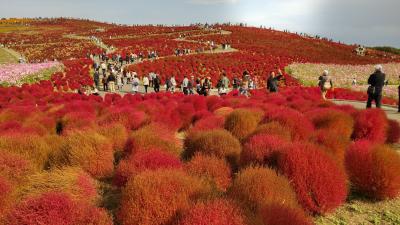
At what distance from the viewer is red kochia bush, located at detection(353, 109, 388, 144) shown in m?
10.0

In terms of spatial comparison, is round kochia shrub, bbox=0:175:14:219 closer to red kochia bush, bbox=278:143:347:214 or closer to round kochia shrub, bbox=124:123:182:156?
round kochia shrub, bbox=124:123:182:156

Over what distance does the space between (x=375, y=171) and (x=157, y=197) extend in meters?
4.08

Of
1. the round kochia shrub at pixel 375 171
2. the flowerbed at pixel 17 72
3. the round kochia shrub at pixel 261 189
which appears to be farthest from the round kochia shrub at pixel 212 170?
the flowerbed at pixel 17 72

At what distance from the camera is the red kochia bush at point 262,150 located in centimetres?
659

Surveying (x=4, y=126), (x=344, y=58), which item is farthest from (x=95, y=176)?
(x=344, y=58)

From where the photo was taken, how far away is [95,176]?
7.34m

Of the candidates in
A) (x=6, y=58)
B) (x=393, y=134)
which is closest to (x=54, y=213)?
(x=393, y=134)

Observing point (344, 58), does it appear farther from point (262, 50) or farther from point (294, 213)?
point (294, 213)

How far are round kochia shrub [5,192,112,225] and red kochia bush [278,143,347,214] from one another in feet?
9.31

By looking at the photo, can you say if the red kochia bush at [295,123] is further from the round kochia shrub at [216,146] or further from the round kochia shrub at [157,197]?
the round kochia shrub at [157,197]

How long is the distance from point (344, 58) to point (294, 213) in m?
54.9

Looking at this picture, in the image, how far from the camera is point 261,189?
5.11 m

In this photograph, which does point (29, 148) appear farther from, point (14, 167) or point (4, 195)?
point (4, 195)

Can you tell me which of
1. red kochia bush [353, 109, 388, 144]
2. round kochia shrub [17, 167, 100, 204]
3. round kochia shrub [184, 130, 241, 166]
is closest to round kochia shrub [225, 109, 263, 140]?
round kochia shrub [184, 130, 241, 166]
